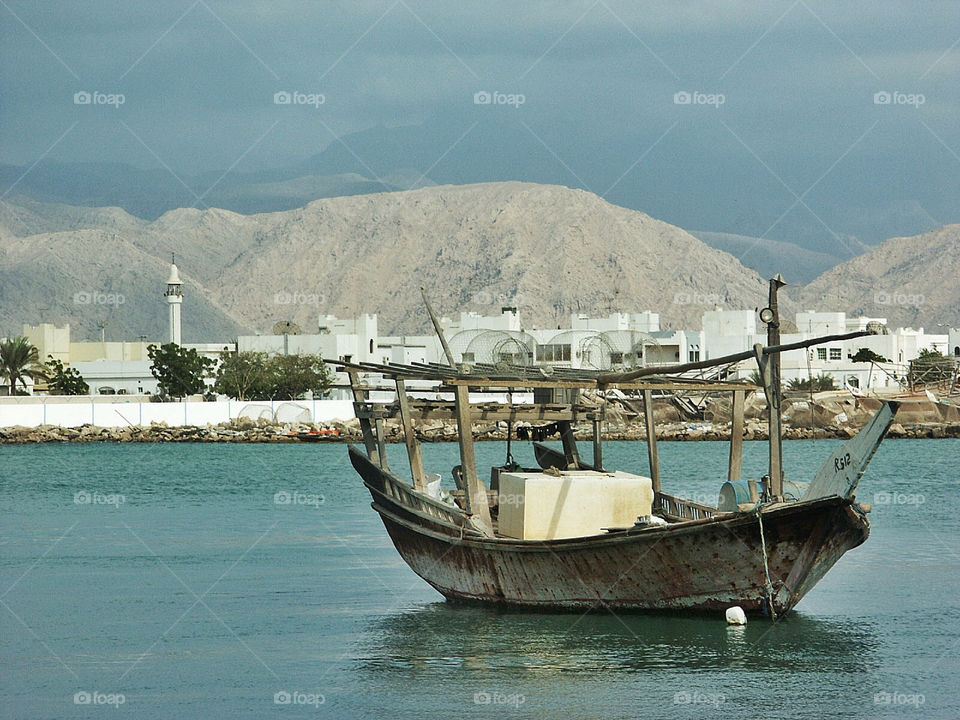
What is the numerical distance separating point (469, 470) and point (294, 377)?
2804 inches

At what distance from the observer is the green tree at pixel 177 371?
292ft

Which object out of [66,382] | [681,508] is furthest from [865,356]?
[681,508]

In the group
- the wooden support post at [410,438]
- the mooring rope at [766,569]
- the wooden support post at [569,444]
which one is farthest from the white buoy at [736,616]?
the wooden support post at [569,444]

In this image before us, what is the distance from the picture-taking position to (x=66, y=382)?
92.0 meters

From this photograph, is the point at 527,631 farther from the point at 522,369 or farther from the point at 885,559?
the point at 885,559

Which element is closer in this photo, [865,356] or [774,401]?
[774,401]

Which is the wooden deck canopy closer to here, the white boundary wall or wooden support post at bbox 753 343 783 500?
wooden support post at bbox 753 343 783 500

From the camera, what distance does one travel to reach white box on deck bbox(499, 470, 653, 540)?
18.5 meters

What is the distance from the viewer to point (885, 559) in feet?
85.5

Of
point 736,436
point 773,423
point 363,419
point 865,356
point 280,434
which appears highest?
point 865,356

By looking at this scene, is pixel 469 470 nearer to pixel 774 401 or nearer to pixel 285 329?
pixel 774 401

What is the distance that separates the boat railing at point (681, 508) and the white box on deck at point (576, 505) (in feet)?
5.24

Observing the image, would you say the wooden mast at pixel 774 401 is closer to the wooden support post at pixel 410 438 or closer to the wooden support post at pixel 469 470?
the wooden support post at pixel 469 470

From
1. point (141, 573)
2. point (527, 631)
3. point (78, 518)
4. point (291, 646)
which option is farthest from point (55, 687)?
point (78, 518)
